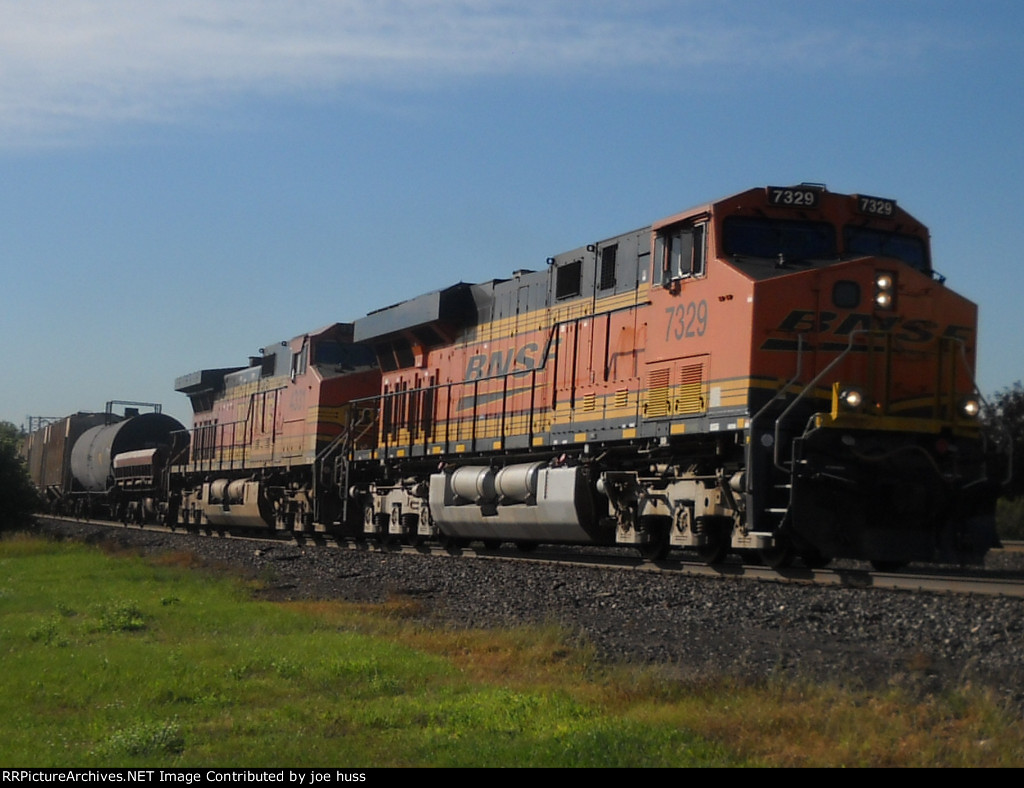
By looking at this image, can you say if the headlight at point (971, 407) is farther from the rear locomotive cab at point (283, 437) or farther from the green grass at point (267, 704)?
the rear locomotive cab at point (283, 437)

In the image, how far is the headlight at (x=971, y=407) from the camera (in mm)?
11734

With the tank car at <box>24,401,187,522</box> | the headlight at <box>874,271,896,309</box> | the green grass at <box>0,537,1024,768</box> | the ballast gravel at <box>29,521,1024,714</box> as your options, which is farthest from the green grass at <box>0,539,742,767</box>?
the tank car at <box>24,401,187,522</box>

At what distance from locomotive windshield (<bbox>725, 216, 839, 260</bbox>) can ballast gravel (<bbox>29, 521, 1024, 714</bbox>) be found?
342 cm

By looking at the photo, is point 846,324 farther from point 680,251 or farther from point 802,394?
point 680,251

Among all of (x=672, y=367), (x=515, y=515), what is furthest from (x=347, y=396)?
(x=672, y=367)

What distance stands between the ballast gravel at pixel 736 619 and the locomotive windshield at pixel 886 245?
3804 millimetres

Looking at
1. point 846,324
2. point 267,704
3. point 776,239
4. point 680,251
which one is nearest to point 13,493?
point 680,251

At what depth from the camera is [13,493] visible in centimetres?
2908

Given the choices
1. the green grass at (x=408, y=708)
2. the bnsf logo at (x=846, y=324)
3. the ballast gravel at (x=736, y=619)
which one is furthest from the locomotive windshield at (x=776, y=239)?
the green grass at (x=408, y=708)

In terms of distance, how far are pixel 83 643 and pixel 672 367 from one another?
22.0 ft

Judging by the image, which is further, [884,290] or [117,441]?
[117,441]

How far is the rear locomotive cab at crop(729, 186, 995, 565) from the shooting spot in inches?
439

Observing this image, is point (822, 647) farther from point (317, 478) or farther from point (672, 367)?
point (317, 478)

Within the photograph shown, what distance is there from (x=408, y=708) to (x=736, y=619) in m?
3.63
